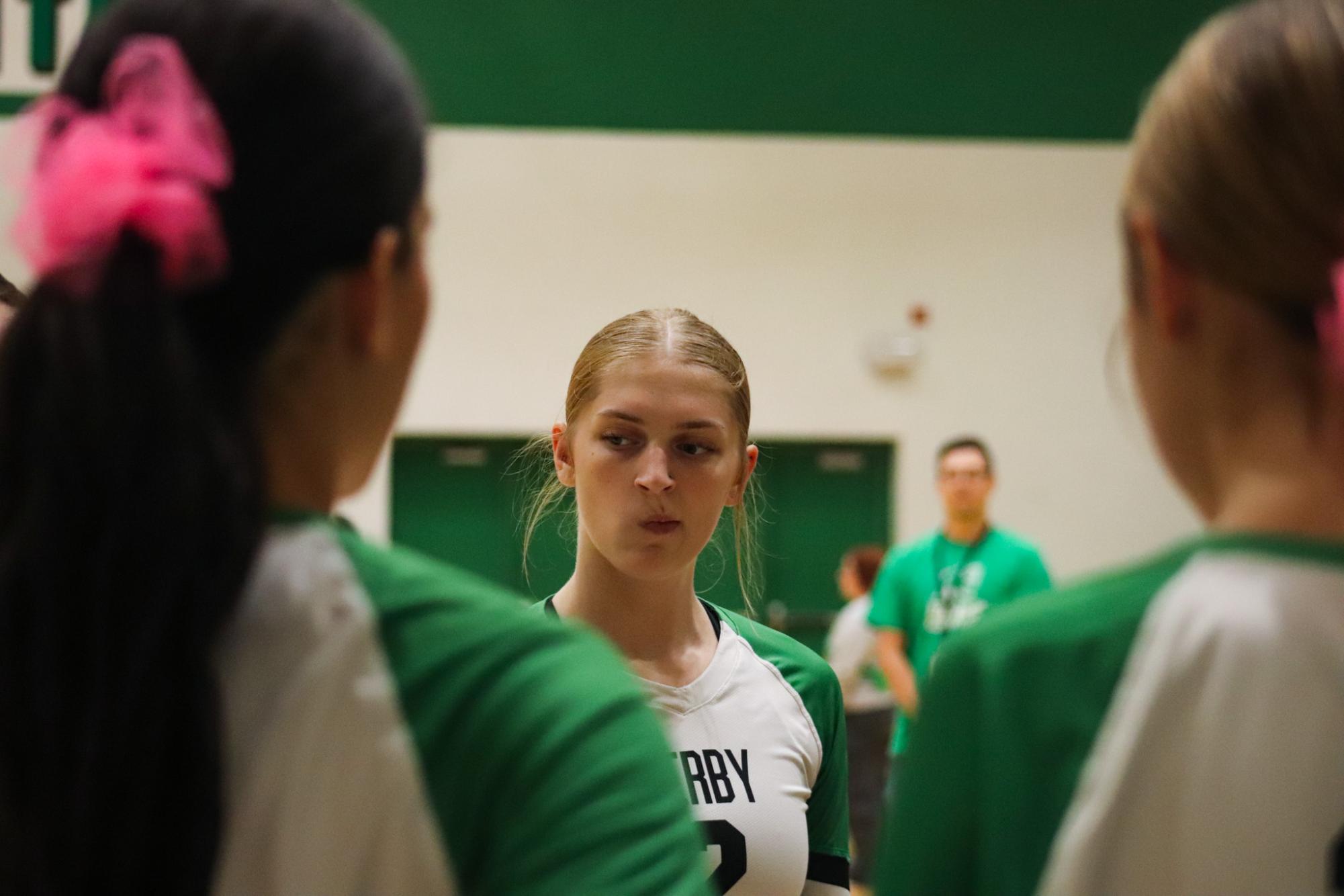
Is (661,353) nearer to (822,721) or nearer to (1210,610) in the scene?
(822,721)

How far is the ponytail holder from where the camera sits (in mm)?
787

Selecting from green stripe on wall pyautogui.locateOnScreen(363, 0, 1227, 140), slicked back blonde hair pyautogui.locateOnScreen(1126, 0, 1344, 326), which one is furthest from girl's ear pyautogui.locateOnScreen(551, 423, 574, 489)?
green stripe on wall pyautogui.locateOnScreen(363, 0, 1227, 140)

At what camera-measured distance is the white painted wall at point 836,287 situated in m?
8.23

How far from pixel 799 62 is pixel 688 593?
6595 millimetres

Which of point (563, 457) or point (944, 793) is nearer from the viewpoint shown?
point (944, 793)

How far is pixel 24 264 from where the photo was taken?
2.80ft

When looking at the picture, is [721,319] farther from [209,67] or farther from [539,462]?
[209,67]

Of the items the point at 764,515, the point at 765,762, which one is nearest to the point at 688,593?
the point at 765,762

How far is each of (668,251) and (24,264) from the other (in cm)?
757

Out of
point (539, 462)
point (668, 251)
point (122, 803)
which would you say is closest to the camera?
point (122, 803)

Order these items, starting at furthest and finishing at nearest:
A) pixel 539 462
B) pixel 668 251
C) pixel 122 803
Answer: pixel 668 251 < pixel 539 462 < pixel 122 803

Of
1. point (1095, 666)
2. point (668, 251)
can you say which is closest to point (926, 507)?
point (668, 251)

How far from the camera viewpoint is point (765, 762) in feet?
6.28

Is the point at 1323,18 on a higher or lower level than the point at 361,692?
higher
